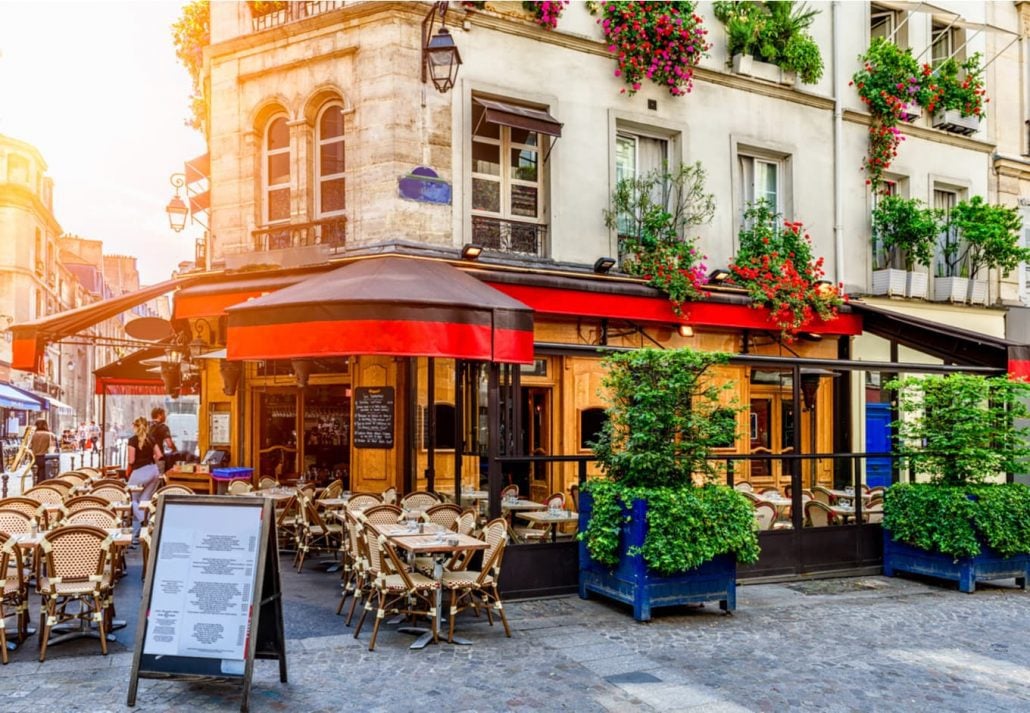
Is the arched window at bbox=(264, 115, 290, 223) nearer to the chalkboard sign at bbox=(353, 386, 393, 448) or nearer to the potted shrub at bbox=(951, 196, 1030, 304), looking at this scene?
the chalkboard sign at bbox=(353, 386, 393, 448)

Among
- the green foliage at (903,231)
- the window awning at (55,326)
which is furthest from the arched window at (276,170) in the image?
the green foliage at (903,231)

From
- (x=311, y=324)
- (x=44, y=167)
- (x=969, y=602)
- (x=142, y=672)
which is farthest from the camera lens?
(x=44, y=167)

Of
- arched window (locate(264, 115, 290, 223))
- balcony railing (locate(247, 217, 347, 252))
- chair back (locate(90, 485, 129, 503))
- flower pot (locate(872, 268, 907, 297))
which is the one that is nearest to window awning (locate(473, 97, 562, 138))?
balcony railing (locate(247, 217, 347, 252))

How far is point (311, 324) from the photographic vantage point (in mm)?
8703

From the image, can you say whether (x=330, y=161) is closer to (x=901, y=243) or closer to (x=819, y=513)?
(x=819, y=513)

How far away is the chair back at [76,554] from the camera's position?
6797 millimetres

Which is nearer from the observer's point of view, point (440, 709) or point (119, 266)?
point (440, 709)

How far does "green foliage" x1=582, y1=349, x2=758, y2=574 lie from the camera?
327 inches

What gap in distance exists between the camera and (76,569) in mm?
6918

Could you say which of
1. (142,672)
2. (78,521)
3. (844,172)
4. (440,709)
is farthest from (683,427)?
(844,172)

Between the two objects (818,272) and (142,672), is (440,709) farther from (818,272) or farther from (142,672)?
(818,272)

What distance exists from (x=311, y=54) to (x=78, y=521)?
751cm

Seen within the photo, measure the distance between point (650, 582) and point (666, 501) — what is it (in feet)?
2.63

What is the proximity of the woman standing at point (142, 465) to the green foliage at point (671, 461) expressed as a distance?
723 cm
